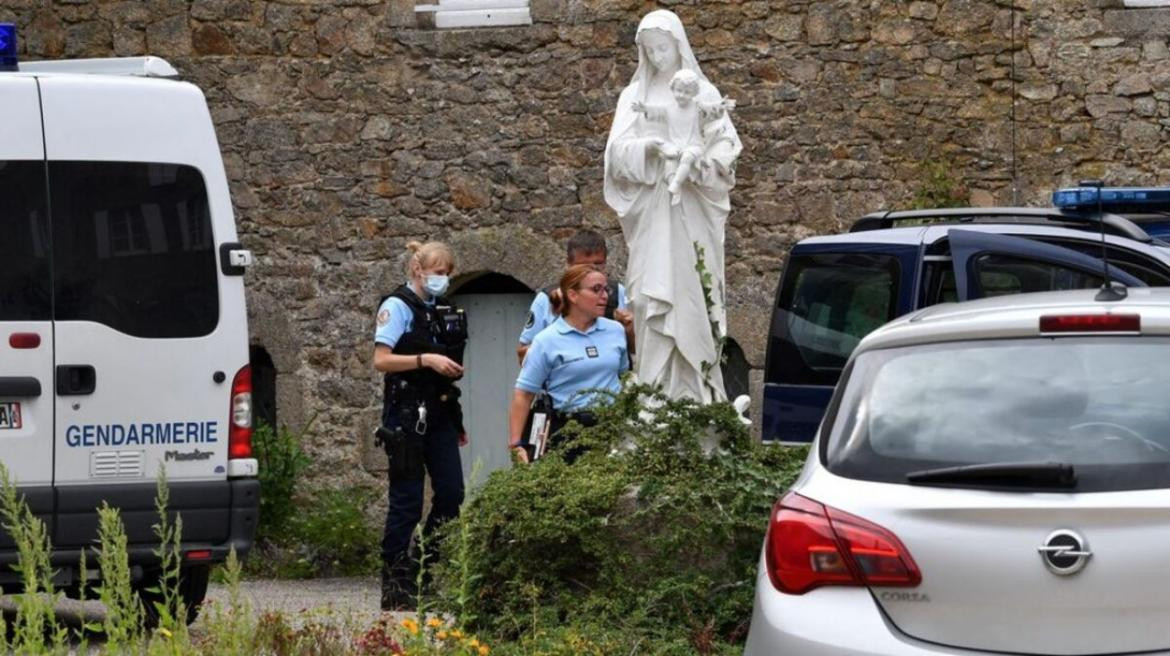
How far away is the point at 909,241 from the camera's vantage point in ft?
29.9

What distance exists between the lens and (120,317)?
28.5 feet

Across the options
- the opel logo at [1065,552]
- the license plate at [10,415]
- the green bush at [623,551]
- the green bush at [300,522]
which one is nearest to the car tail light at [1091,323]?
the opel logo at [1065,552]

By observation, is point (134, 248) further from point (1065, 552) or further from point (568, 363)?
point (1065, 552)

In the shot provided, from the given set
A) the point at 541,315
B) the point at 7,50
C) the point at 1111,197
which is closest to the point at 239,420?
the point at 541,315

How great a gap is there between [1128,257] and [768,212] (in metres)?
5.13

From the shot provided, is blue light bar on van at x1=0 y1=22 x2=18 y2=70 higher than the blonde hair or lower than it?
higher

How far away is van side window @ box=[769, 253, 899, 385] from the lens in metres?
9.20

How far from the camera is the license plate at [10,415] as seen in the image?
27.9ft

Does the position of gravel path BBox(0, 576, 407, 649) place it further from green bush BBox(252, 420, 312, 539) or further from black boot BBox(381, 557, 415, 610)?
green bush BBox(252, 420, 312, 539)

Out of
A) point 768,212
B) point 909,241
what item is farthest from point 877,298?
point 768,212

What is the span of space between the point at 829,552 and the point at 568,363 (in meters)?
4.36

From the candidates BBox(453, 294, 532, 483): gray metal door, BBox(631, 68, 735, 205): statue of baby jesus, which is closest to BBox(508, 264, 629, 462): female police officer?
BBox(631, 68, 735, 205): statue of baby jesus

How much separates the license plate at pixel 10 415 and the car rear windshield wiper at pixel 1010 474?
4.74m

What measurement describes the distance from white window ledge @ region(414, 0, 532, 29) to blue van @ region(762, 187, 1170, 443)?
4.80m
